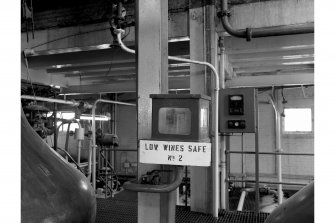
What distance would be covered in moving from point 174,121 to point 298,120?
709cm

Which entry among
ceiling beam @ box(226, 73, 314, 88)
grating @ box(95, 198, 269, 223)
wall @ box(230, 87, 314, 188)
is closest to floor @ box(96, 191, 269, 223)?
grating @ box(95, 198, 269, 223)

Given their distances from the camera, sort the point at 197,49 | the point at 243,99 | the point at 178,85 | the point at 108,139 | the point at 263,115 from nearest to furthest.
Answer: the point at 243,99 → the point at 197,49 → the point at 178,85 → the point at 108,139 → the point at 263,115

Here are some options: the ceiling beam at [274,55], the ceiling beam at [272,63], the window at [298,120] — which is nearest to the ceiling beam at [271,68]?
the ceiling beam at [272,63]

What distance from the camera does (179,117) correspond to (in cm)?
129

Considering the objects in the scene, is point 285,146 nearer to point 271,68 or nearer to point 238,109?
point 271,68

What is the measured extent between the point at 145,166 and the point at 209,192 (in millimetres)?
1830

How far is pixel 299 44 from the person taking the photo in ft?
13.3

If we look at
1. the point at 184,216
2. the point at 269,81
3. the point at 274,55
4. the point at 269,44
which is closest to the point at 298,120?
the point at 274,55

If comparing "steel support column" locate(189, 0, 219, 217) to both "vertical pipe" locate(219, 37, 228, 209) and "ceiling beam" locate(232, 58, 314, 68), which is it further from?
"ceiling beam" locate(232, 58, 314, 68)

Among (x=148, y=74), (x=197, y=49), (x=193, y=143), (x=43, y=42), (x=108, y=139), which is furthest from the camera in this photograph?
(x=108, y=139)

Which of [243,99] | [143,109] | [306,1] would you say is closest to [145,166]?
[143,109]

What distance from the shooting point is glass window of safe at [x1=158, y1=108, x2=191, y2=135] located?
1274 millimetres

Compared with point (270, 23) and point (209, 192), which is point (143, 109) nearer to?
point (209, 192)

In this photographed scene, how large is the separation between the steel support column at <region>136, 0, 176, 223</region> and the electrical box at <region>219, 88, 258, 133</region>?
5.49 ft
